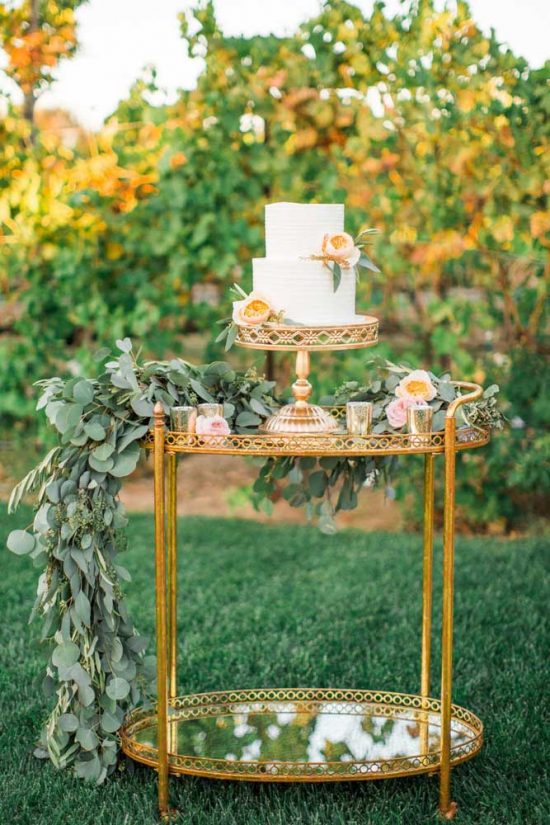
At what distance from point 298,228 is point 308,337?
0.24 m

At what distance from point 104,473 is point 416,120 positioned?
2.76 m

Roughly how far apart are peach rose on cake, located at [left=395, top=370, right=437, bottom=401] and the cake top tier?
0.36 m

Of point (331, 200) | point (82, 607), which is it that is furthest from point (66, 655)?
point (331, 200)

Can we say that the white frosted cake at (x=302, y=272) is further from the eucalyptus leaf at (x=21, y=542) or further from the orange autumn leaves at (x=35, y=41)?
the orange autumn leaves at (x=35, y=41)

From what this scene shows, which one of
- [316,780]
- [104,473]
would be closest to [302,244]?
[104,473]

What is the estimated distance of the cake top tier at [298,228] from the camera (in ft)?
7.68

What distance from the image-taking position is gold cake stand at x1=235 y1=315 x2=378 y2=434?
2287 millimetres

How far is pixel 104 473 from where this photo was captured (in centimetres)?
236

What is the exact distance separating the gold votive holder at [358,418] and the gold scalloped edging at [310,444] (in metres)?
0.03

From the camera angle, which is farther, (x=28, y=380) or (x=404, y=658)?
(x=28, y=380)

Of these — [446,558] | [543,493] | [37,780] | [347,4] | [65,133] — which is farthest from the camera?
[65,133]

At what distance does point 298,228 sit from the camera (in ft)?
7.69

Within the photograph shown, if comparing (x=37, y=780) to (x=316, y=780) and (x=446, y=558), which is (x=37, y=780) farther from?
(x=446, y=558)

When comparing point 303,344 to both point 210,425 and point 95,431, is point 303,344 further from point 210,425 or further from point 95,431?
point 95,431
